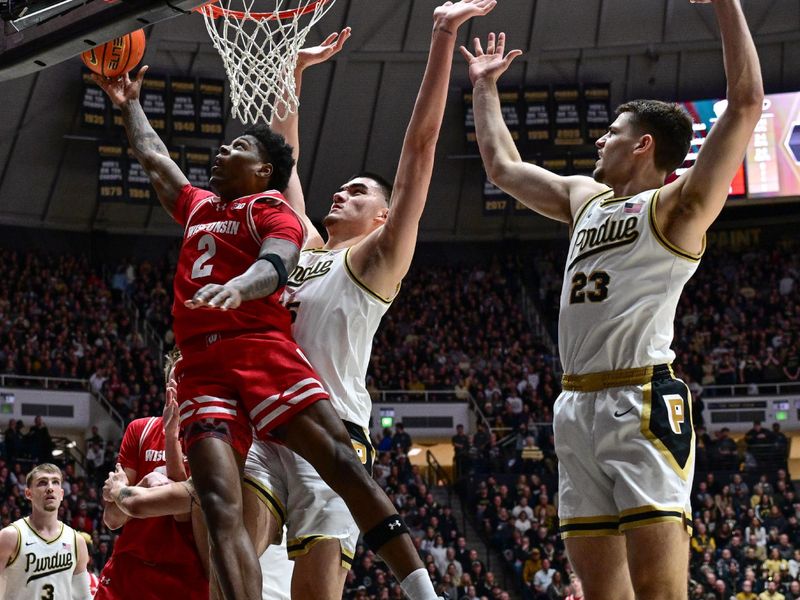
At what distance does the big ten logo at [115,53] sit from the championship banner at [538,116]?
67.1ft

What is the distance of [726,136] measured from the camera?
4.30m

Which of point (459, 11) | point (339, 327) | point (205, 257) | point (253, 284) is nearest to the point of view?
point (253, 284)

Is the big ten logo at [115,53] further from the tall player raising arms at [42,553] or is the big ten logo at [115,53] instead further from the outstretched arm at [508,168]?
the tall player raising arms at [42,553]

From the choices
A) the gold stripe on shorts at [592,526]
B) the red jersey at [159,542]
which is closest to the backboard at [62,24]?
the red jersey at [159,542]

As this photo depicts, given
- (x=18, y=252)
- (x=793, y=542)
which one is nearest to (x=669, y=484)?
(x=793, y=542)

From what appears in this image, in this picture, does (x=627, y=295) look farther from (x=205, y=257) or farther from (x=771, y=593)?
(x=771, y=593)

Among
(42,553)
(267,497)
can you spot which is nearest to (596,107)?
(42,553)

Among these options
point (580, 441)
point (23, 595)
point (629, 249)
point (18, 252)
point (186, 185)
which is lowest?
point (23, 595)

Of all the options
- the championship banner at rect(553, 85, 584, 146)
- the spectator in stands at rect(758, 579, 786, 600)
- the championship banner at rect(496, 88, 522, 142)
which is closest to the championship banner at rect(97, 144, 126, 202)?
the championship banner at rect(496, 88, 522, 142)

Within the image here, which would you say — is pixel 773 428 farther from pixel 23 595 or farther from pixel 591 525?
pixel 591 525

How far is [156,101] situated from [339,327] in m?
20.9

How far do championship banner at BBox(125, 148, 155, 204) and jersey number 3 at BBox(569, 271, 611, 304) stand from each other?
70.2ft

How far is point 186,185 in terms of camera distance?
17.0 feet

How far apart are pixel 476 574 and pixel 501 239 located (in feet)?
46.1
